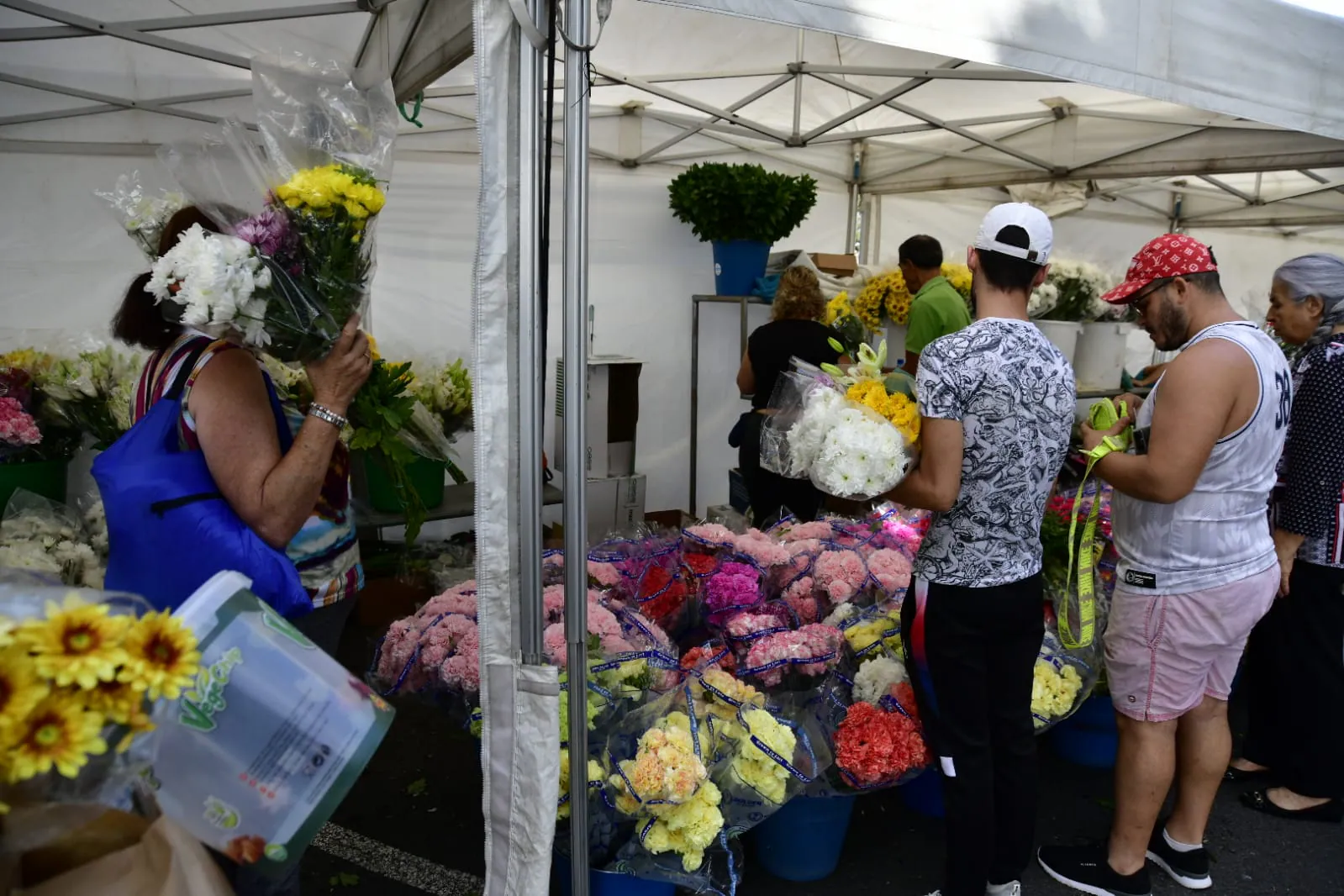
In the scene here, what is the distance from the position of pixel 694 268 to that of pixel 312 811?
14.7 ft

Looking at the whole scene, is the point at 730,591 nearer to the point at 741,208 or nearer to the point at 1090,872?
the point at 1090,872

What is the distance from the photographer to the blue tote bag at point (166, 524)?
59.6 inches

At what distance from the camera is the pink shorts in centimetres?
217

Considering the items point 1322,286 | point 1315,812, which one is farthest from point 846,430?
point 1315,812

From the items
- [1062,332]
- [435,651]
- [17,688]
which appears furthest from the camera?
[1062,332]

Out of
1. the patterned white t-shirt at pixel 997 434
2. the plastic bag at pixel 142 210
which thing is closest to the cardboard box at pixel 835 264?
the patterned white t-shirt at pixel 997 434

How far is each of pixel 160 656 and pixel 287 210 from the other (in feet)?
3.31

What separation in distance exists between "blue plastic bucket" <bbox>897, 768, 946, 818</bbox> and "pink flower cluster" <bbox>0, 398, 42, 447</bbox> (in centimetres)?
311

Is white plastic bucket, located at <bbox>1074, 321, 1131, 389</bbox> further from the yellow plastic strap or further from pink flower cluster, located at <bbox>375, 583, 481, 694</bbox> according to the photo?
pink flower cluster, located at <bbox>375, 583, 481, 694</bbox>

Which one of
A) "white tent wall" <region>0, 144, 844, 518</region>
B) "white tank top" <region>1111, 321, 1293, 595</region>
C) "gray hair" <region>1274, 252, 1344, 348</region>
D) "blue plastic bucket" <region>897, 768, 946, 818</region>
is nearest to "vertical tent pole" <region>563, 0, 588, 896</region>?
"blue plastic bucket" <region>897, 768, 946, 818</region>

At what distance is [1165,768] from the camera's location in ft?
7.44

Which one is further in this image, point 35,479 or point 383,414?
point 35,479

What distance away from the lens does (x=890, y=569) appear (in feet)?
9.29

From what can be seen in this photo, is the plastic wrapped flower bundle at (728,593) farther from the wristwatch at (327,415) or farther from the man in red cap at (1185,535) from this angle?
the wristwatch at (327,415)
